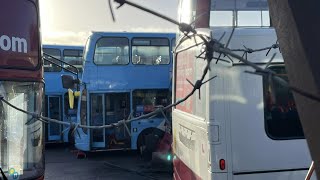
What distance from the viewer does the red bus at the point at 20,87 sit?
12.3 ft

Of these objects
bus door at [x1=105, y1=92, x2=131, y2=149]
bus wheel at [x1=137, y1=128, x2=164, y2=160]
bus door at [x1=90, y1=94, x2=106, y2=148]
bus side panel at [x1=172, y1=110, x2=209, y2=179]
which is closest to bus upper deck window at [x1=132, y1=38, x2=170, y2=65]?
bus door at [x1=105, y1=92, x2=131, y2=149]

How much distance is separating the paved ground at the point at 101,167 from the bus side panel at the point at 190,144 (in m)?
4.47

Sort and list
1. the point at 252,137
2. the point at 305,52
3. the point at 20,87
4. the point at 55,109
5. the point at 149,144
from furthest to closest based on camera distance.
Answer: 1. the point at 55,109
2. the point at 149,144
3. the point at 252,137
4. the point at 20,87
5. the point at 305,52

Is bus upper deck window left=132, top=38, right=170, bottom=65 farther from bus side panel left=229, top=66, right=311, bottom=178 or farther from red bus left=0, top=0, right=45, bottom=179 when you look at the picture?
bus side panel left=229, top=66, right=311, bottom=178

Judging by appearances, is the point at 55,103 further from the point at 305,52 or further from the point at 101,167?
the point at 305,52

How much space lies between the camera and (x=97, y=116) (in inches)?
504

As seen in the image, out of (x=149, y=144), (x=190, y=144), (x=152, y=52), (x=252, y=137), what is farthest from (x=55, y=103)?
(x=252, y=137)

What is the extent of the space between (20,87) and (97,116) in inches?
351

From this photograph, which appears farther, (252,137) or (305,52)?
(252,137)

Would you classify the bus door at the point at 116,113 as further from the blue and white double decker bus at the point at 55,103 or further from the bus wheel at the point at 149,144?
the blue and white double decker bus at the point at 55,103

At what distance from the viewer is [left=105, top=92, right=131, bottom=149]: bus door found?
12.8 meters

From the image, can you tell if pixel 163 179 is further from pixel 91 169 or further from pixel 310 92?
pixel 310 92

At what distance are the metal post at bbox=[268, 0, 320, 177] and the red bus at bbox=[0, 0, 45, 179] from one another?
298 cm

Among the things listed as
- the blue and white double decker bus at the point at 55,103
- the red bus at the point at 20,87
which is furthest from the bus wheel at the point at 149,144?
the red bus at the point at 20,87
